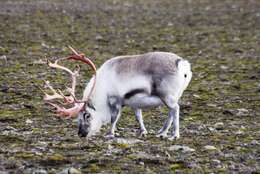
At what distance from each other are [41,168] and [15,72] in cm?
727

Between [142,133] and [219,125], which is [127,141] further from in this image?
[219,125]

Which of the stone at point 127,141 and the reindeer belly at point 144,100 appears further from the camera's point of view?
the reindeer belly at point 144,100

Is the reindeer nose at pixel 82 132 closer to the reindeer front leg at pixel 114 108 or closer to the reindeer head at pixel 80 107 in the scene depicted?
the reindeer head at pixel 80 107

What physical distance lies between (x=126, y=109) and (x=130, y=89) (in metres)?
2.23

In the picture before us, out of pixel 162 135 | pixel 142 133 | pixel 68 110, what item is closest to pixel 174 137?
pixel 162 135

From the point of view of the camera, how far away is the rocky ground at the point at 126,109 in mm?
7969

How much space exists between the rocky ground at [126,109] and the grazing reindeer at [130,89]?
295 millimetres

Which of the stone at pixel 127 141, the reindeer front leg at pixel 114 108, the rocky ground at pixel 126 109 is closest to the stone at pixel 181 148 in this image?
the rocky ground at pixel 126 109

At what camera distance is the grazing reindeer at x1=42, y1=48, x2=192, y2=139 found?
31.2ft

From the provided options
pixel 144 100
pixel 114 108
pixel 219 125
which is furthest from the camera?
pixel 219 125

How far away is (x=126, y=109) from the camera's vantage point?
1180 centimetres

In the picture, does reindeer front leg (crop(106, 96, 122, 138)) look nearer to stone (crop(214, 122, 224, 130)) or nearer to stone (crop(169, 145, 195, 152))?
stone (crop(169, 145, 195, 152))

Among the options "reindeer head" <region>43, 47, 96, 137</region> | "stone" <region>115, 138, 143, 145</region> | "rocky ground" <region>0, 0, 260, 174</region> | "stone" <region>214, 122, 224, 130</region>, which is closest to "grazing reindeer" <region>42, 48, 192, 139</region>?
"reindeer head" <region>43, 47, 96, 137</region>

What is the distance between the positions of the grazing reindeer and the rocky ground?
0.30 meters
